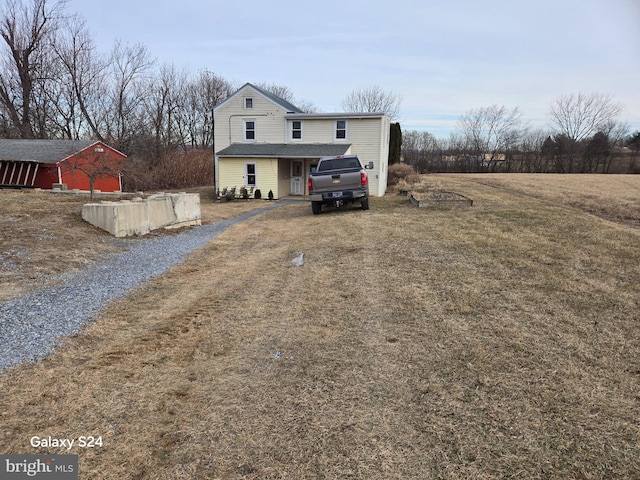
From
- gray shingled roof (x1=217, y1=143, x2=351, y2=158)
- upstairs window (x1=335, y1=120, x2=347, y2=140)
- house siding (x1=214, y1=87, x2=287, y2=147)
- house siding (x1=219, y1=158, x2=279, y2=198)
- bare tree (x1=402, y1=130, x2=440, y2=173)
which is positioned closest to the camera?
gray shingled roof (x1=217, y1=143, x2=351, y2=158)

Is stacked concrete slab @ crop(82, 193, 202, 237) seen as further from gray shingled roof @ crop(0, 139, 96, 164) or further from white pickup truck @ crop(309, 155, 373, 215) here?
gray shingled roof @ crop(0, 139, 96, 164)

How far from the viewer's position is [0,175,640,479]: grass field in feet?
7.89

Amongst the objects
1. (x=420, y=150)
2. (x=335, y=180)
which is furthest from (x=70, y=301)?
(x=420, y=150)

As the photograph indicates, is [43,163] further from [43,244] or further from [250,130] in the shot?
[43,244]

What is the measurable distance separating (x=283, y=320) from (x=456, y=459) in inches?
103

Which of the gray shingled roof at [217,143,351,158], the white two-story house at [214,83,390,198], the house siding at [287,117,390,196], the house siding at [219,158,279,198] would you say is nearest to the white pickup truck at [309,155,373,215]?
the gray shingled roof at [217,143,351,158]

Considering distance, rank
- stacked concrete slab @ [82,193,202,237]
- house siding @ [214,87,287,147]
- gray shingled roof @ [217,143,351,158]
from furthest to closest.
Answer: house siding @ [214,87,287,147] < gray shingled roof @ [217,143,351,158] < stacked concrete slab @ [82,193,202,237]

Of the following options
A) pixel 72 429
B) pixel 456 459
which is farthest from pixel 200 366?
pixel 456 459

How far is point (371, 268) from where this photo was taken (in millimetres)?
6672

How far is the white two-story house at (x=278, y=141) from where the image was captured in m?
21.2

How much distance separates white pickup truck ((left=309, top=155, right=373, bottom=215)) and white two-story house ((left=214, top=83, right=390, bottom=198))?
6953mm

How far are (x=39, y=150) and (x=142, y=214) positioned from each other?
17.3 metres

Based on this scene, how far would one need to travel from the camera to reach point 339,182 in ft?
42.8

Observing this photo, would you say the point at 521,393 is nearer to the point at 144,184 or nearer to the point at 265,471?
the point at 265,471
